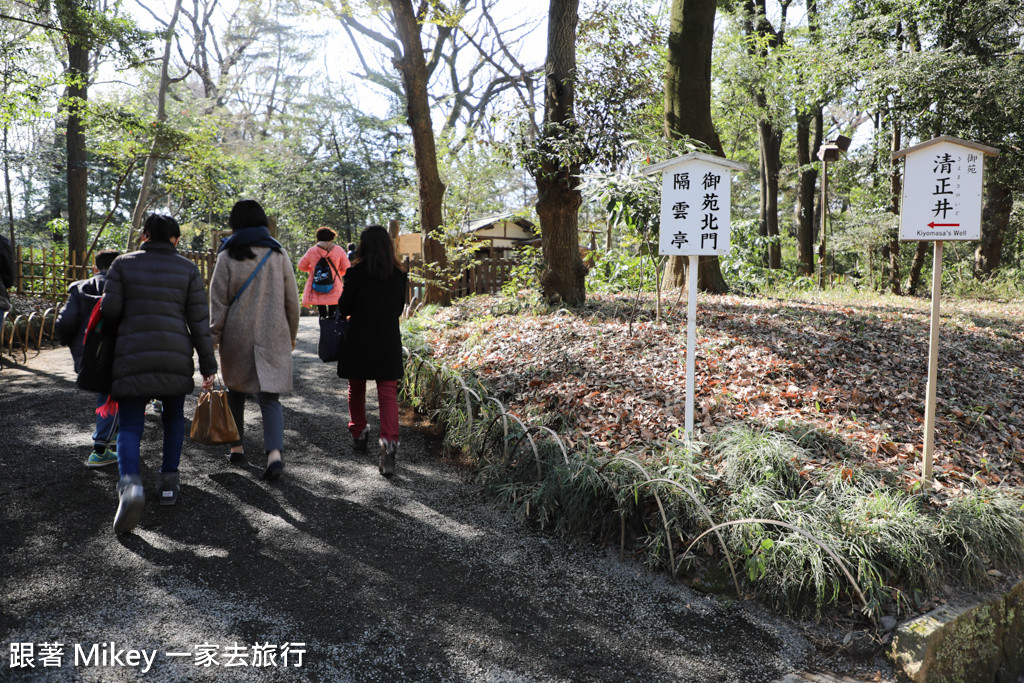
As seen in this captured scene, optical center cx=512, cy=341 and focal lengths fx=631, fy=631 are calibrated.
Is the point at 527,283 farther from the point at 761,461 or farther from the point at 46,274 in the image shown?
the point at 46,274

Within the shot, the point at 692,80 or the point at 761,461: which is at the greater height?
the point at 692,80

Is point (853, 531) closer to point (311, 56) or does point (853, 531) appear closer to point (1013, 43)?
point (1013, 43)

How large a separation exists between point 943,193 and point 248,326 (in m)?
4.69

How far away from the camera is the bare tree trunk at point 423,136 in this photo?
1059cm

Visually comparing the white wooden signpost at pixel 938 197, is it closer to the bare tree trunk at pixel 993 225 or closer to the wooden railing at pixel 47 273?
the bare tree trunk at pixel 993 225

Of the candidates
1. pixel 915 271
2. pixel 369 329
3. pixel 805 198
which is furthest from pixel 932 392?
pixel 805 198

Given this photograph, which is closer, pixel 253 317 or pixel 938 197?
pixel 938 197

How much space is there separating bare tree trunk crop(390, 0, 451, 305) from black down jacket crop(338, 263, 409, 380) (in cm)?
584

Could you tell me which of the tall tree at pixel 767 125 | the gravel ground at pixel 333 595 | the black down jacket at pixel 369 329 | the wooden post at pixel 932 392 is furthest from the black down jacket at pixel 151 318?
the tall tree at pixel 767 125

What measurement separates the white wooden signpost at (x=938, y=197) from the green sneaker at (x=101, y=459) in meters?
5.60

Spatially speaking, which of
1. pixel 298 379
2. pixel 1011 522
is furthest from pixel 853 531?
pixel 298 379

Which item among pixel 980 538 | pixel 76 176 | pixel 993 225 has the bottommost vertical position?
pixel 980 538

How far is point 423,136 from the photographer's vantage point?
35.4ft

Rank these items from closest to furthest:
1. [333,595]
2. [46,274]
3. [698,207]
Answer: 1. [333,595]
2. [698,207]
3. [46,274]
